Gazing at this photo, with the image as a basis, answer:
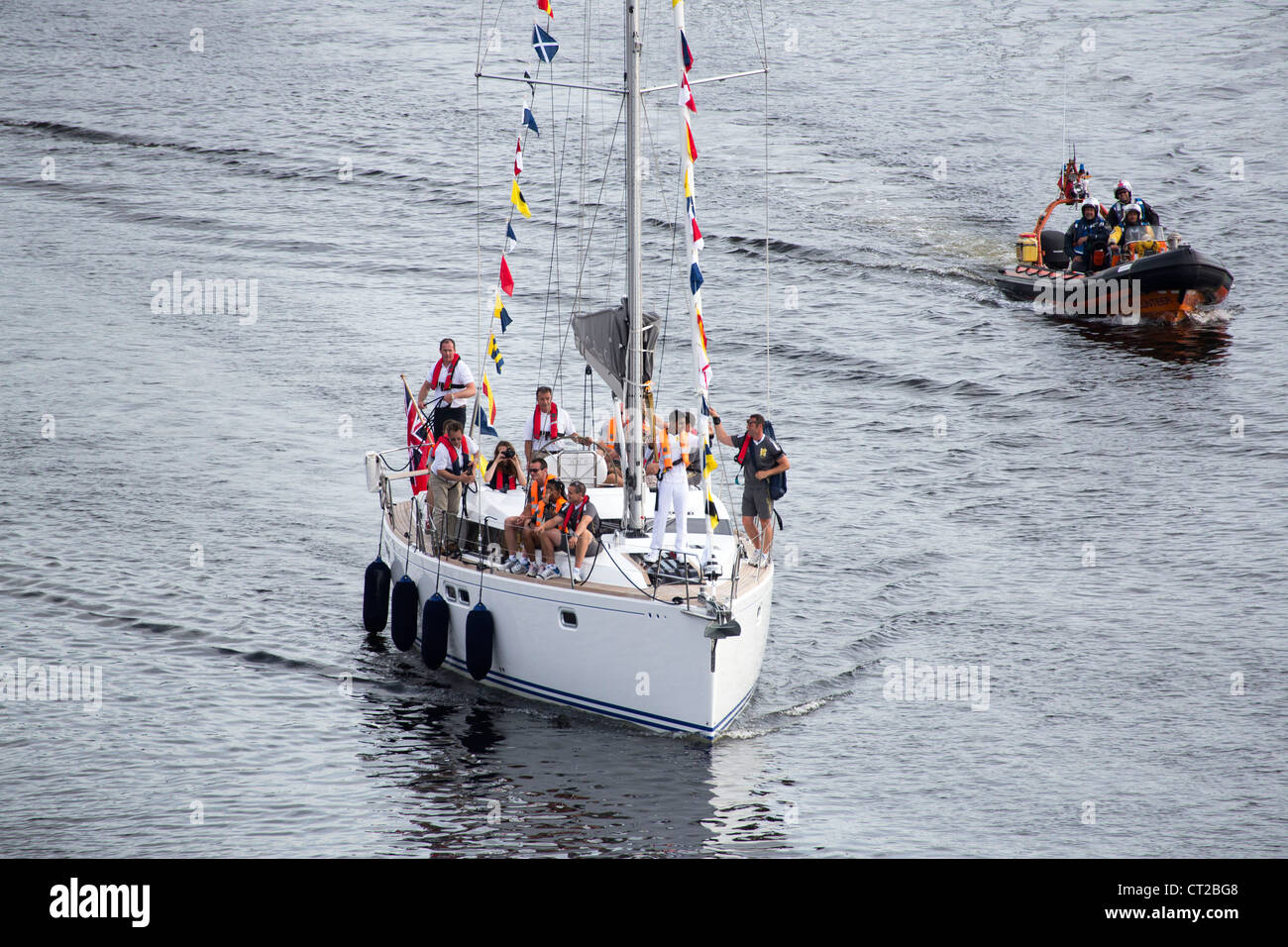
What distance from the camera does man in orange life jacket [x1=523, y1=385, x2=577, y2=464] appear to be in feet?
67.1

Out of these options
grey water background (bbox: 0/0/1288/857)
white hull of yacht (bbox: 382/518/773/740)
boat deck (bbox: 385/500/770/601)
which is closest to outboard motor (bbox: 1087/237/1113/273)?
grey water background (bbox: 0/0/1288/857)

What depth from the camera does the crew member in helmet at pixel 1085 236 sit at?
3697 centimetres

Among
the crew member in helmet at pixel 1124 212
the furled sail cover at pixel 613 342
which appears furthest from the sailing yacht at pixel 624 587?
the crew member in helmet at pixel 1124 212

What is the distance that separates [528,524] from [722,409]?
1498cm

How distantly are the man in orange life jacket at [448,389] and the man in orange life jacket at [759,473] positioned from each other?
4.12 metres

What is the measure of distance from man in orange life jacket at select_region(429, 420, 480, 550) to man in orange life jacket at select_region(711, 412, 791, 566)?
→ 3.62 metres

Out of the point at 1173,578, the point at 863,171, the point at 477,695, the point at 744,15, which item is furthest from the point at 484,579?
the point at 744,15

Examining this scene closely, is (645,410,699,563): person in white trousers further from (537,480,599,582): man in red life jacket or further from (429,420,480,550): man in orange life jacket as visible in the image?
(429,420,480,550): man in orange life jacket

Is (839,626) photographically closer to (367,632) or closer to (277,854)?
(367,632)

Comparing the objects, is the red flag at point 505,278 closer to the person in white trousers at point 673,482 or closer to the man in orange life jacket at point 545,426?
the man in orange life jacket at point 545,426

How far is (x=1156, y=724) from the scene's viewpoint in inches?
802

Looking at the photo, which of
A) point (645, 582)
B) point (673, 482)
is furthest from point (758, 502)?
point (645, 582)

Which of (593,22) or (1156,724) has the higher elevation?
(593,22)

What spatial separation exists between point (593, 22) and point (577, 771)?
162 feet
